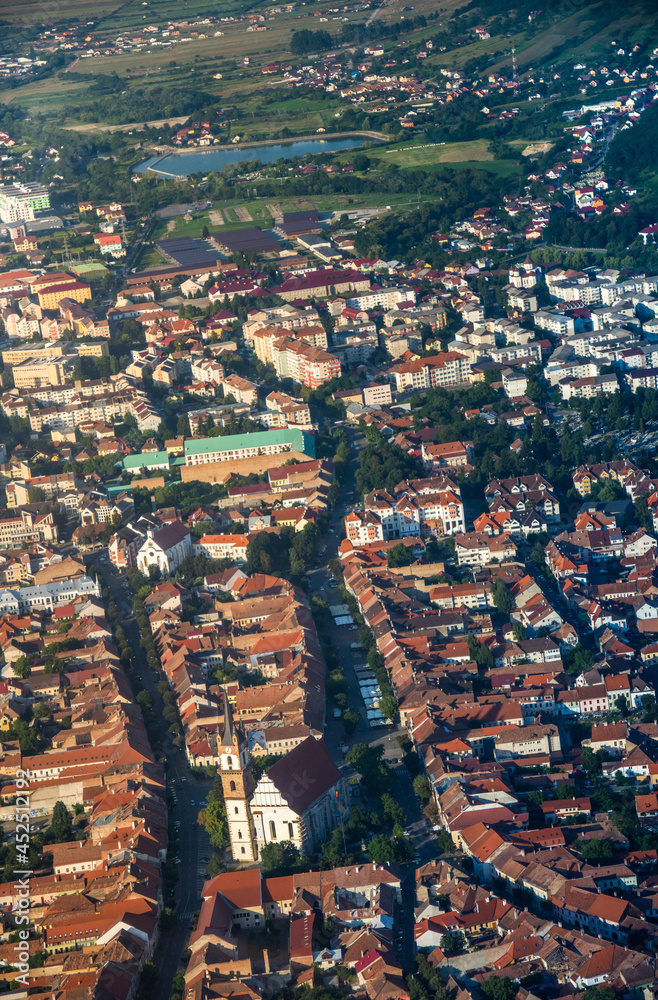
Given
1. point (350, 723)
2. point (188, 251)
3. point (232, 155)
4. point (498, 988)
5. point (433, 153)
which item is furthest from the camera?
point (232, 155)

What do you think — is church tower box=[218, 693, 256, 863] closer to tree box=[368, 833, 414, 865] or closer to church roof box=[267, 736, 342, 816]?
church roof box=[267, 736, 342, 816]

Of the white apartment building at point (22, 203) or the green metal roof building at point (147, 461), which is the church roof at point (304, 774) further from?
the white apartment building at point (22, 203)

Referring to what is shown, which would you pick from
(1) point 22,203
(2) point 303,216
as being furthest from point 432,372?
(1) point 22,203

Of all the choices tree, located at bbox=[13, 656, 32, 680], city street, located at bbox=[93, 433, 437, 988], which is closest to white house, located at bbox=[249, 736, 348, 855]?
city street, located at bbox=[93, 433, 437, 988]

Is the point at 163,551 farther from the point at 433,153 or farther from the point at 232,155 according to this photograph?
the point at 232,155

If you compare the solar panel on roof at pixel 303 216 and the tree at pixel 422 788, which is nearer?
the tree at pixel 422 788

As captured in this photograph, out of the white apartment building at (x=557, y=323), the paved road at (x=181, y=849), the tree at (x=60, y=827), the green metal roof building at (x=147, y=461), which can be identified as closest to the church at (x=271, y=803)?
the paved road at (x=181, y=849)
